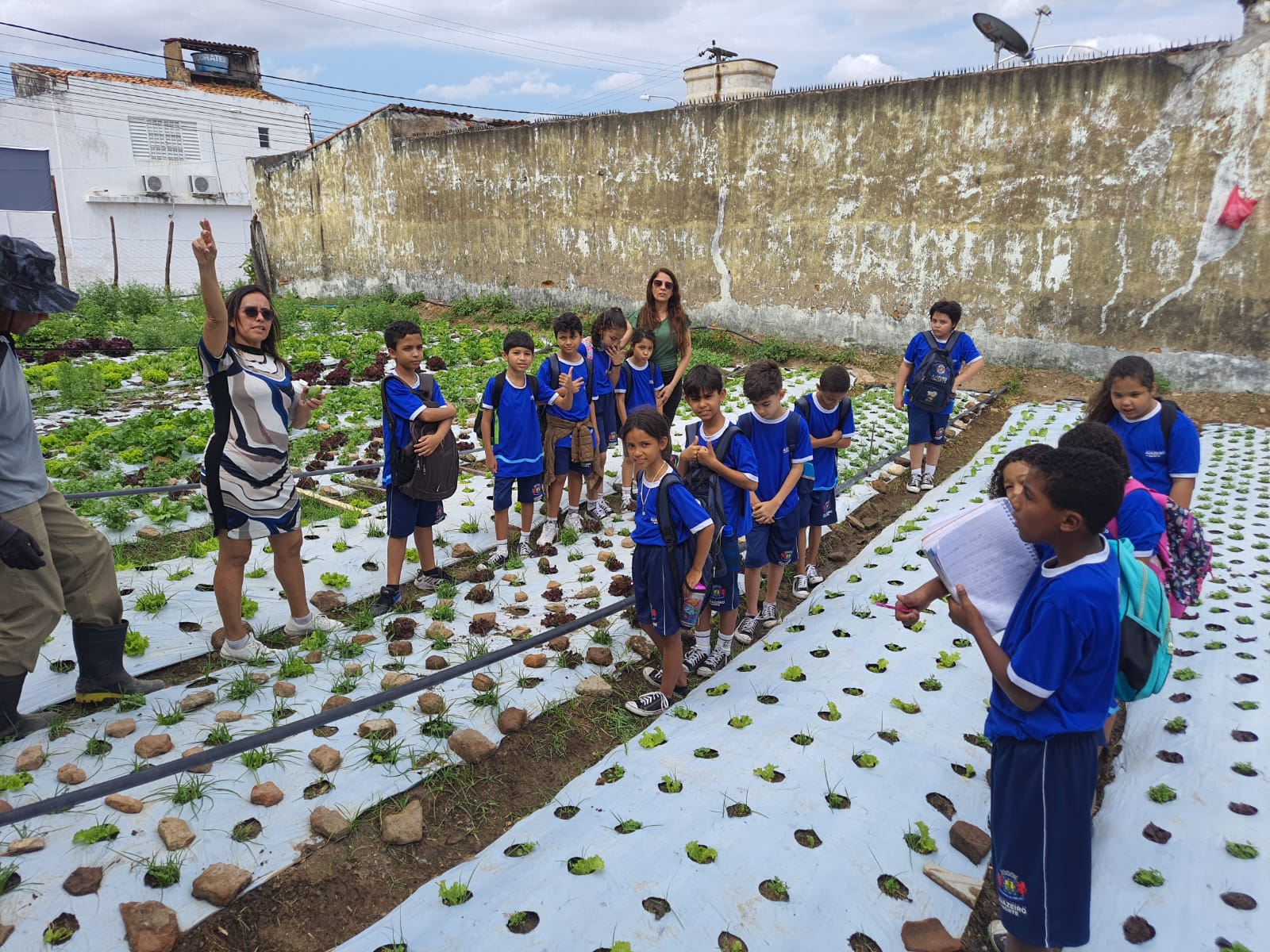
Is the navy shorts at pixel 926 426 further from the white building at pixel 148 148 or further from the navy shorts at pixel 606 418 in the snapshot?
the white building at pixel 148 148

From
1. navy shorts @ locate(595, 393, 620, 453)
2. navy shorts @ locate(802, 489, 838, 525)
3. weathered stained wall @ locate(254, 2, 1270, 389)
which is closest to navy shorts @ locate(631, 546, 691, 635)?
navy shorts @ locate(802, 489, 838, 525)

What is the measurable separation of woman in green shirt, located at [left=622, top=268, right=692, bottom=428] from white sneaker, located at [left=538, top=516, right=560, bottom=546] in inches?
49.5

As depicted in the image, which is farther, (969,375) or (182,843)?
(969,375)

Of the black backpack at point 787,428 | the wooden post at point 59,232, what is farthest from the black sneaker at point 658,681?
the wooden post at point 59,232

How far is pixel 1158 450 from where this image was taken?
147 inches

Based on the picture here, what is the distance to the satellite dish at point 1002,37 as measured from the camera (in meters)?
11.3

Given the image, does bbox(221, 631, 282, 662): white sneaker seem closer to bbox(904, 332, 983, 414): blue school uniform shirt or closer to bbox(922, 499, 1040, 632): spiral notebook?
bbox(922, 499, 1040, 632): spiral notebook

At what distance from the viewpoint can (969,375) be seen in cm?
643

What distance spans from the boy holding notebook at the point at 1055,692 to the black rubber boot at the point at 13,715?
11.9 ft

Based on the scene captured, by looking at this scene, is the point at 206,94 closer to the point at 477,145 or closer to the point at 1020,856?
the point at 477,145

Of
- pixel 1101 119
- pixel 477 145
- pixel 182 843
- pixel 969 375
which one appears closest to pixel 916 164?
pixel 1101 119

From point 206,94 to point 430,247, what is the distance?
16.1 meters

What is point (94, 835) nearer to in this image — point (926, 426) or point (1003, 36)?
point (926, 426)

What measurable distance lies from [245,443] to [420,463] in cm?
104
